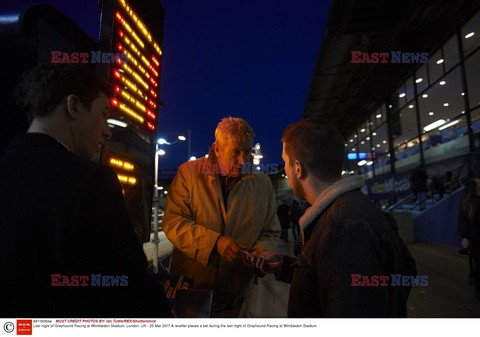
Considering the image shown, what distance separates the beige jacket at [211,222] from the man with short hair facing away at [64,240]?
1.00 metres

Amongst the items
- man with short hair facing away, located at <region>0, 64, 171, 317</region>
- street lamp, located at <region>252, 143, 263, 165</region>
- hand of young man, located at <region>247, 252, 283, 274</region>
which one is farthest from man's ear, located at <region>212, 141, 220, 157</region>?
man with short hair facing away, located at <region>0, 64, 171, 317</region>

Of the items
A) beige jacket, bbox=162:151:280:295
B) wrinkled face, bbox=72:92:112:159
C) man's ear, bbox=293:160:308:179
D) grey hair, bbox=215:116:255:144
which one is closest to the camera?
wrinkled face, bbox=72:92:112:159

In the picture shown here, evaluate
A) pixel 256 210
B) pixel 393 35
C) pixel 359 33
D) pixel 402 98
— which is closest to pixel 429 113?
pixel 402 98

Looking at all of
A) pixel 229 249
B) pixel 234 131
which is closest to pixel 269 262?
pixel 229 249

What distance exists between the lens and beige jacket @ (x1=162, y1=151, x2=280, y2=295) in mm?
1935

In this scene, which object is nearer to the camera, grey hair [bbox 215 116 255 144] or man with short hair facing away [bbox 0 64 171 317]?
man with short hair facing away [bbox 0 64 171 317]

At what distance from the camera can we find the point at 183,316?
49.9 inches

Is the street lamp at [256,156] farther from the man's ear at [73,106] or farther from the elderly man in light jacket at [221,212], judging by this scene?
the man's ear at [73,106]

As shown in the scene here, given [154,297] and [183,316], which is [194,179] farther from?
[154,297]

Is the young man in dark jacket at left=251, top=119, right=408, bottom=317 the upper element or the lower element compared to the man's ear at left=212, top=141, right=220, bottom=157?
lower

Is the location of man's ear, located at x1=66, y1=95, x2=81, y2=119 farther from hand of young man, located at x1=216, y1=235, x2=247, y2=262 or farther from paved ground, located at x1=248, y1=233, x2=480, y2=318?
paved ground, located at x1=248, y1=233, x2=480, y2=318

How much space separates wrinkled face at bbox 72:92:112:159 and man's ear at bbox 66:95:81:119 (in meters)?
0.01

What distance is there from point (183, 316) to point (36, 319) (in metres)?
0.56

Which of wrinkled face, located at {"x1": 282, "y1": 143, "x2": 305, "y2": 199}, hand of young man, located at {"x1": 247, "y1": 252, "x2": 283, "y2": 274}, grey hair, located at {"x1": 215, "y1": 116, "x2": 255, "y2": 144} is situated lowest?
hand of young man, located at {"x1": 247, "y1": 252, "x2": 283, "y2": 274}
